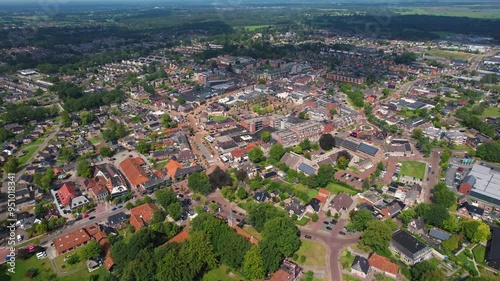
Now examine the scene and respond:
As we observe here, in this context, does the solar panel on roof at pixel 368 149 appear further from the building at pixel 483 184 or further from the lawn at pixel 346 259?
the lawn at pixel 346 259

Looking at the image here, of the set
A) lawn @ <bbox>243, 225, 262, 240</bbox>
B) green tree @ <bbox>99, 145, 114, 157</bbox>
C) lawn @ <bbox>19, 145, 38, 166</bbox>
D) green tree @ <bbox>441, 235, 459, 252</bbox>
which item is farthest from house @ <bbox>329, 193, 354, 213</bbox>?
lawn @ <bbox>19, 145, 38, 166</bbox>

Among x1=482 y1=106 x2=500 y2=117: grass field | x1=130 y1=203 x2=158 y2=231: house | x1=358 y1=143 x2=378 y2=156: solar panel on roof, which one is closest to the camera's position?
x1=130 y1=203 x2=158 y2=231: house

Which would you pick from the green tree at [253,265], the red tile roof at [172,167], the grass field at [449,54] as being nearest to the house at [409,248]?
the green tree at [253,265]

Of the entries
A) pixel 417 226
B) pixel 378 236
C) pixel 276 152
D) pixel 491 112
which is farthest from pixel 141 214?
pixel 491 112

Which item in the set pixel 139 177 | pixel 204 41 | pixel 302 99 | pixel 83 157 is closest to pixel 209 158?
pixel 139 177

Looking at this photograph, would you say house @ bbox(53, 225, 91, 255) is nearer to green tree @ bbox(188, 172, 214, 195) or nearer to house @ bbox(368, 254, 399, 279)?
green tree @ bbox(188, 172, 214, 195)

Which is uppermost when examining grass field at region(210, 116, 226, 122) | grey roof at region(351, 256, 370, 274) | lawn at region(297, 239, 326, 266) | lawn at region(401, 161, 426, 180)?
grey roof at region(351, 256, 370, 274)
